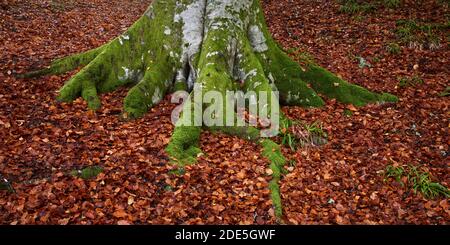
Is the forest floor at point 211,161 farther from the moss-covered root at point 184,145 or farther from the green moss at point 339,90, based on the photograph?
the green moss at point 339,90

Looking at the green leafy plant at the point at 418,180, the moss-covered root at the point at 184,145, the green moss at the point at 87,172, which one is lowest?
the green leafy plant at the point at 418,180

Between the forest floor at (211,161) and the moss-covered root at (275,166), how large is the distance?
10cm

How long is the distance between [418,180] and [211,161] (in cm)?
327

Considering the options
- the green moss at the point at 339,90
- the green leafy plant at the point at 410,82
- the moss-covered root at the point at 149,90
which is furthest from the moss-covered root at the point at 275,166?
the green leafy plant at the point at 410,82

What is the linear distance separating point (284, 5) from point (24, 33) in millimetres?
10285

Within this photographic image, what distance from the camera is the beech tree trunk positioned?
6.78 meters

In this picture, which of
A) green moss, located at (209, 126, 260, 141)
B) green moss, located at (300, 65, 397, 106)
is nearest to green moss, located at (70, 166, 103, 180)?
green moss, located at (209, 126, 260, 141)

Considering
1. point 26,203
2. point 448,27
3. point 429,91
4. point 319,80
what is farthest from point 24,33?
point 448,27

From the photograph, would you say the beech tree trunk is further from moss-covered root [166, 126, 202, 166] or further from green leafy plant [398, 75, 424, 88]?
green leafy plant [398, 75, 424, 88]

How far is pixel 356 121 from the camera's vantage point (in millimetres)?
7168

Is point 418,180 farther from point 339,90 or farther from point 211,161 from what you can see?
point 211,161

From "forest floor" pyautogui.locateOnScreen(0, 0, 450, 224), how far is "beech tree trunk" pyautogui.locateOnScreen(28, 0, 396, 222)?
12.9 inches

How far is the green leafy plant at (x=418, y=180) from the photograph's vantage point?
5.20 m

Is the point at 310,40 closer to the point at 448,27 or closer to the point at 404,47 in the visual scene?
the point at 404,47
